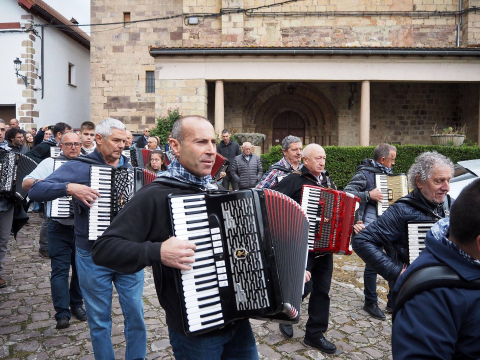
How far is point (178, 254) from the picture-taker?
185 centimetres

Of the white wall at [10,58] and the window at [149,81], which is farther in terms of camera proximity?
the window at [149,81]

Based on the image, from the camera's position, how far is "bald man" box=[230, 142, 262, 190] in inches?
414

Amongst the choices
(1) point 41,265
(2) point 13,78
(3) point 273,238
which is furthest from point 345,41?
(3) point 273,238

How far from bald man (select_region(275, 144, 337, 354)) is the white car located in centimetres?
254

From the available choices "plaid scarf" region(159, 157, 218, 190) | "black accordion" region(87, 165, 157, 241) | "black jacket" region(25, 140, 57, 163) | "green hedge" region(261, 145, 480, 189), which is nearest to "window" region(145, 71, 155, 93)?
"green hedge" region(261, 145, 480, 189)

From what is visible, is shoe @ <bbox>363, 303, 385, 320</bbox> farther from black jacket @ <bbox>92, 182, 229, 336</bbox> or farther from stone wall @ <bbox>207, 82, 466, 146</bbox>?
stone wall @ <bbox>207, 82, 466, 146</bbox>

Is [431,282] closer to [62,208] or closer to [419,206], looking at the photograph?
[419,206]

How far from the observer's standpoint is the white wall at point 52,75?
1786 cm

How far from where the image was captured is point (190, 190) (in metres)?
2.14

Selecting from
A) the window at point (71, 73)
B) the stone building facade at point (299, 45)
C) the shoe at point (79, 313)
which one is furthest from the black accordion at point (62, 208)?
the window at point (71, 73)

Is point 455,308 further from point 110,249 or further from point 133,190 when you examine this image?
point 133,190

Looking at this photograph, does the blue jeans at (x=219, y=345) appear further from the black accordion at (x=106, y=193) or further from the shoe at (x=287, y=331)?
the shoe at (x=287, y=331)

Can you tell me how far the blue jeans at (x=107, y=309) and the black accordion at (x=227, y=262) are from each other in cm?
140

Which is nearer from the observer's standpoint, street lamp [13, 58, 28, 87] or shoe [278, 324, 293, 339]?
shoe [278, 324, 293, 339]
